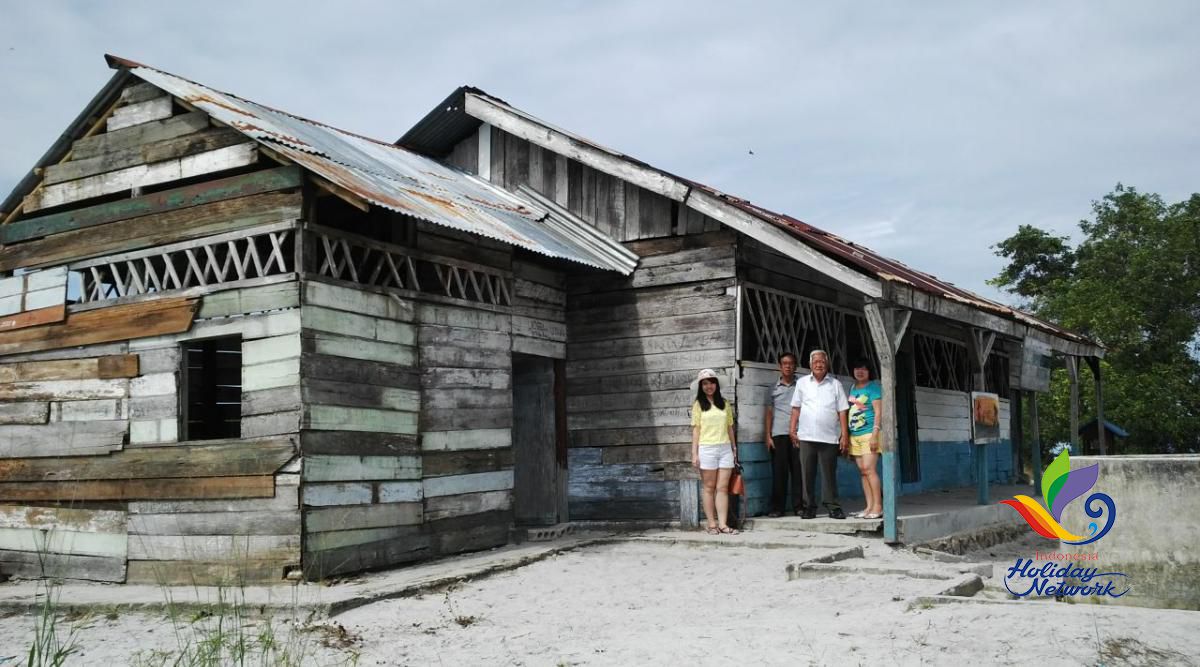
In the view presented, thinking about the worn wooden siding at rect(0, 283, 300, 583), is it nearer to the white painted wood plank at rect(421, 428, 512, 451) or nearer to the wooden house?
the wooden house

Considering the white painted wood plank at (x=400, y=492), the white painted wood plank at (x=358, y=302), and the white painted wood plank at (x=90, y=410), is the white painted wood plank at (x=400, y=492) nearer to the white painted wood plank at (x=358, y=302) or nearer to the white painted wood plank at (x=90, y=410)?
the white painted wood plank at (x=358, y=302)

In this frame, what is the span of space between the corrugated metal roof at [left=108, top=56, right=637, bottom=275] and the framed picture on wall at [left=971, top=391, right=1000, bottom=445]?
4252mm

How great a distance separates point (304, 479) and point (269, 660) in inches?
96.1

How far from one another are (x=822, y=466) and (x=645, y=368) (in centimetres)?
225

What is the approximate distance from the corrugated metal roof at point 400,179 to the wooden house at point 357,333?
6 cm

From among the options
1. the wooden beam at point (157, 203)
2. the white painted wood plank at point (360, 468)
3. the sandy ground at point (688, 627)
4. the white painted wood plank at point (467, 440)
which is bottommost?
the sandy ground at point (688, 627)

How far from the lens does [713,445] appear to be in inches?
408

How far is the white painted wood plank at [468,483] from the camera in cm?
930

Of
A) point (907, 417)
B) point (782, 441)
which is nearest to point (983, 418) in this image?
point (782, 441)

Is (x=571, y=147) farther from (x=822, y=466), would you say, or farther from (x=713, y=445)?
(x=822, y=466)

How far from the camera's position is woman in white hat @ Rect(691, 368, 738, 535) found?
1032 cm

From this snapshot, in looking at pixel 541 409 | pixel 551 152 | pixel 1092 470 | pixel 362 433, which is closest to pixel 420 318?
pixel 362 433

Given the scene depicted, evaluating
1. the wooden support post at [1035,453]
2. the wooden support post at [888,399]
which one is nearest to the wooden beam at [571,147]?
the wooden support post at [888,399]

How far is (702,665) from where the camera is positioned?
5402mm
